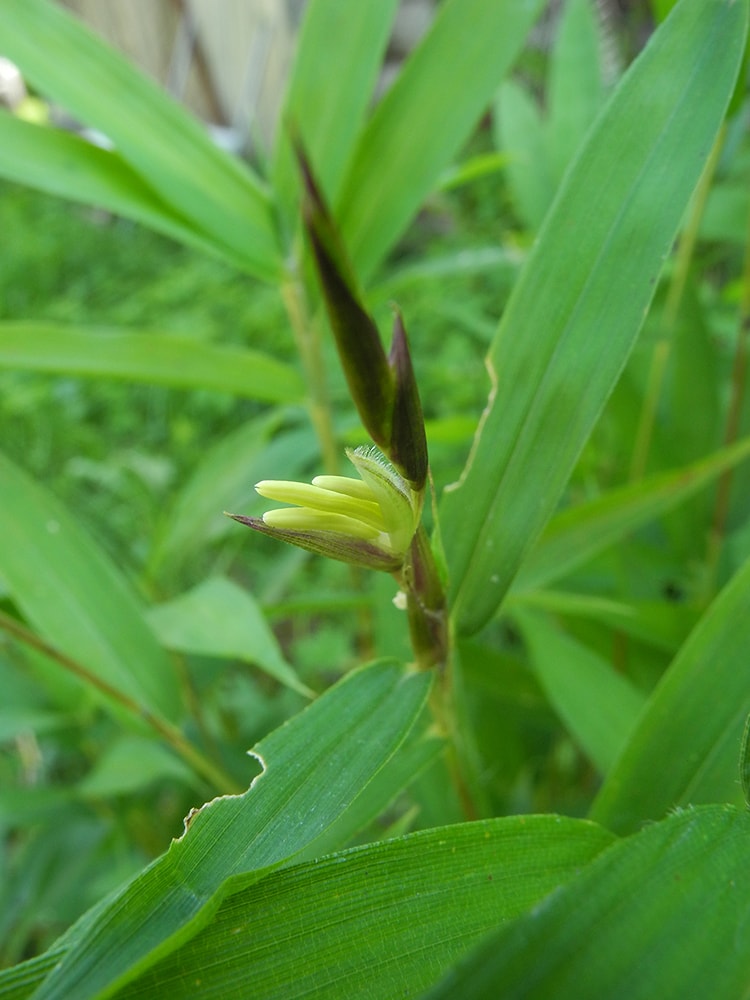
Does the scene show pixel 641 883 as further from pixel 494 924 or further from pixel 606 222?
pixel 606 222

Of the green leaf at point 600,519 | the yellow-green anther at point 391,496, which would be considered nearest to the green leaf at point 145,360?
the green leaf at point 600,519

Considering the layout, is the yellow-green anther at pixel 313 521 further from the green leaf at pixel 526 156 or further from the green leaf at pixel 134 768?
the green leaf at pixel 526 156

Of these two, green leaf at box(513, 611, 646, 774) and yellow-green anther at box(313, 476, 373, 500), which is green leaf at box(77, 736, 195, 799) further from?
yellow-green anther at box(313, 476, 373, 500)

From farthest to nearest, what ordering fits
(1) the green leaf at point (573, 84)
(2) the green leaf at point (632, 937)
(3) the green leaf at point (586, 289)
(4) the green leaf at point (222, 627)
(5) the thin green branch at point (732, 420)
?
(1) the green leaf at point (573, 84) → (5) the thin green branch at point (732, 420) → (4) the green leaf at point (222, 627) → (3) the green leaf at point (586, 289) → (2) the green leaf at point (632, 937)

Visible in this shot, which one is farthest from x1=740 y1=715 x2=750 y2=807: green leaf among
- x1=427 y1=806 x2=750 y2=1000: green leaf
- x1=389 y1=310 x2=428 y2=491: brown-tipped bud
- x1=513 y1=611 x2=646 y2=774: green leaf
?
x1=513 y1=611 x2=646 y2=774: green leaf

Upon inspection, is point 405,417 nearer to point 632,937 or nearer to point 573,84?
point 632,937

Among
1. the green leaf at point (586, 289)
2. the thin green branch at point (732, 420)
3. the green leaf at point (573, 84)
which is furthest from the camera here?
the green leaf at point (573, 84)

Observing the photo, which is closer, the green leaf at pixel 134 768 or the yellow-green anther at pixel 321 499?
the yellow-green anther at pixel 321 499
